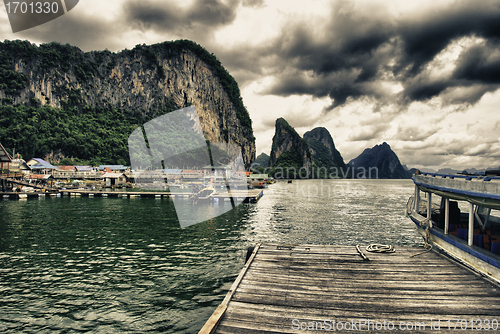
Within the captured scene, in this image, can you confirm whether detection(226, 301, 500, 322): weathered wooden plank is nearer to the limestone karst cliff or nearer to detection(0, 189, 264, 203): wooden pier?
detection(0, 189, 264, 203): wooden pier

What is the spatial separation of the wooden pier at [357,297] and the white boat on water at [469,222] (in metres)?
0.50

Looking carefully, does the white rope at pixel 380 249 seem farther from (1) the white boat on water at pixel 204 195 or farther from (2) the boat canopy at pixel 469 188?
(1) the white boat on water at pixel 204 195

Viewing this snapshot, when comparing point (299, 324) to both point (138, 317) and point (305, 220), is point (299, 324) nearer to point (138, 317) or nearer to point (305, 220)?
point (138, 317)

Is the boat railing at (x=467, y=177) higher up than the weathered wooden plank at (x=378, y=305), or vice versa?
the boat railing at (x=467, y=177)

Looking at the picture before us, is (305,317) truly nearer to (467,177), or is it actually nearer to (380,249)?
(380,249)

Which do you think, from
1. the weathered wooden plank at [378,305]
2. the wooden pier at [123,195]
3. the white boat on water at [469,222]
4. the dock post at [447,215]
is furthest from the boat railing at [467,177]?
the wooden pier at [123,195]

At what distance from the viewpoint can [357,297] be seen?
5754 millimetres

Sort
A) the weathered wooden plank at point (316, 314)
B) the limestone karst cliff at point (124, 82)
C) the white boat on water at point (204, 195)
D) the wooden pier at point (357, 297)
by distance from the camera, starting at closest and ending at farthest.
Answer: the wooden pier at point (357, 297) < the weathered wooden plank at point (316, 314) < the white boat on water at point (204, 195) < the limestone karst cliff at point (124, 82)

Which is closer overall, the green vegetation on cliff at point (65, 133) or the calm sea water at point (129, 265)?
the calm sea water at point (129, 265)

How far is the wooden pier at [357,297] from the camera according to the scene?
4.77 m

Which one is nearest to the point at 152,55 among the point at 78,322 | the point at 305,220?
the point at 305,220

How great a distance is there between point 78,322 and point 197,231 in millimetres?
13044

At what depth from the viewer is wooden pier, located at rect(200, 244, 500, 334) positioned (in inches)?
188

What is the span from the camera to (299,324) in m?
4.79
